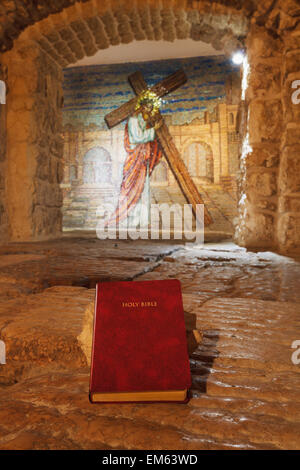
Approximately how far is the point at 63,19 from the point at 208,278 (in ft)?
12.2

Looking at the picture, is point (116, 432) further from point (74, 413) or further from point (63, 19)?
point (63, 19)

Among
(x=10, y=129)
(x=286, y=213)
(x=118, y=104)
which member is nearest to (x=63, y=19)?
(x=10, y=129)

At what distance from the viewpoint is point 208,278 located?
80.0 inches

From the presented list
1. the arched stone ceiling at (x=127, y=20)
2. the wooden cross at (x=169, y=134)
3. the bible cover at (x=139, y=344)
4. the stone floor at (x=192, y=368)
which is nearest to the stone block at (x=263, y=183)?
the arched stone ceiling at (x=127, y=20)

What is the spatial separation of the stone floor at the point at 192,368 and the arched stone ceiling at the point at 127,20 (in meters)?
3.13

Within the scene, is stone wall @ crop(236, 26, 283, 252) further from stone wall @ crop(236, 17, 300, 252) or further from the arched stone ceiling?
the arched stone ceiling

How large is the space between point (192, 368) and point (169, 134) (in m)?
10.6

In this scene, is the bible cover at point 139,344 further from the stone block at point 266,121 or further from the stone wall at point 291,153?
the stone block at point 266,121

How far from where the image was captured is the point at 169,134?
10742mm

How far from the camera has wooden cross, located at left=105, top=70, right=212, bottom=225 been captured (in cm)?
997

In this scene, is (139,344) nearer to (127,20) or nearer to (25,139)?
(25,139)

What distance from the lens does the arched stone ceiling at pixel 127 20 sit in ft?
11.4

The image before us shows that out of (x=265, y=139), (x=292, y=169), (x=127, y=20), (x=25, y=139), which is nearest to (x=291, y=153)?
(x=292, y=169)

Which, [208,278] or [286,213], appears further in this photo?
[286,213]
